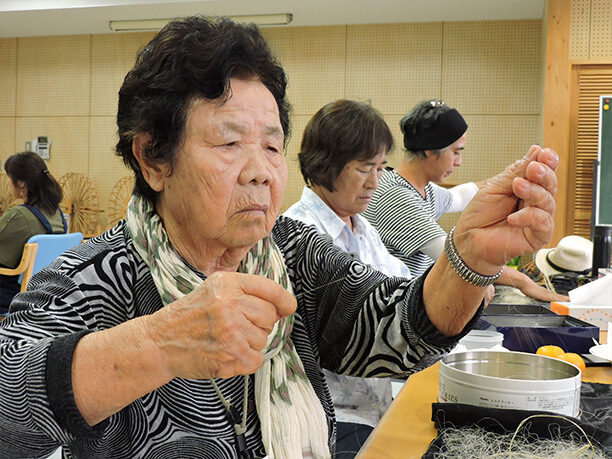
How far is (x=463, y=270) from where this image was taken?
1.07 m

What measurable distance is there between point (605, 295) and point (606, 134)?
3601 millimetres

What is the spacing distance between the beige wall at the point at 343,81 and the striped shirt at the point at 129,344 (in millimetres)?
5504

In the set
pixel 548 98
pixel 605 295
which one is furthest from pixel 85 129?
pixel 605 295

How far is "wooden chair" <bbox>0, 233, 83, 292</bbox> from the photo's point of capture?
4121 millimetres

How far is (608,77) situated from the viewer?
17.6 feet

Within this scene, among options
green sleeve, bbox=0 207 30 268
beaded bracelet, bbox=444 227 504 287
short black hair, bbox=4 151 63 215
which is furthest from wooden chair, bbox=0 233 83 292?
→ beaded bracelet, bbox=444 227 504 287

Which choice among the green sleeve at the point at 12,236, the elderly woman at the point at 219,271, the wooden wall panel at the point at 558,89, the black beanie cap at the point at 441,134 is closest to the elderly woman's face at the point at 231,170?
the elderly woman at the point at 219,271

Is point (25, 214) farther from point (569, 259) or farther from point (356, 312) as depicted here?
point (356, 312)

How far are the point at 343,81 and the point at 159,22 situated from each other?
88.1 inches

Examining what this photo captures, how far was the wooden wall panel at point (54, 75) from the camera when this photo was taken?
788 cm

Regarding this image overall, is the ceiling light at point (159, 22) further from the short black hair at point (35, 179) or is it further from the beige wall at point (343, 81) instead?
the short black hair at point (35, 179)

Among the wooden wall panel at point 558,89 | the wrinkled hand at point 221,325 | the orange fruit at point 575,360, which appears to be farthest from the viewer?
the wooden wall panel at point 558,89

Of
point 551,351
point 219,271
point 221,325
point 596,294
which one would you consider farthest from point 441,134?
point 221,325

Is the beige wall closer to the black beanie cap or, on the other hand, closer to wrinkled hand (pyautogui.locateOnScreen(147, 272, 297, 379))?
the black beanie cap
